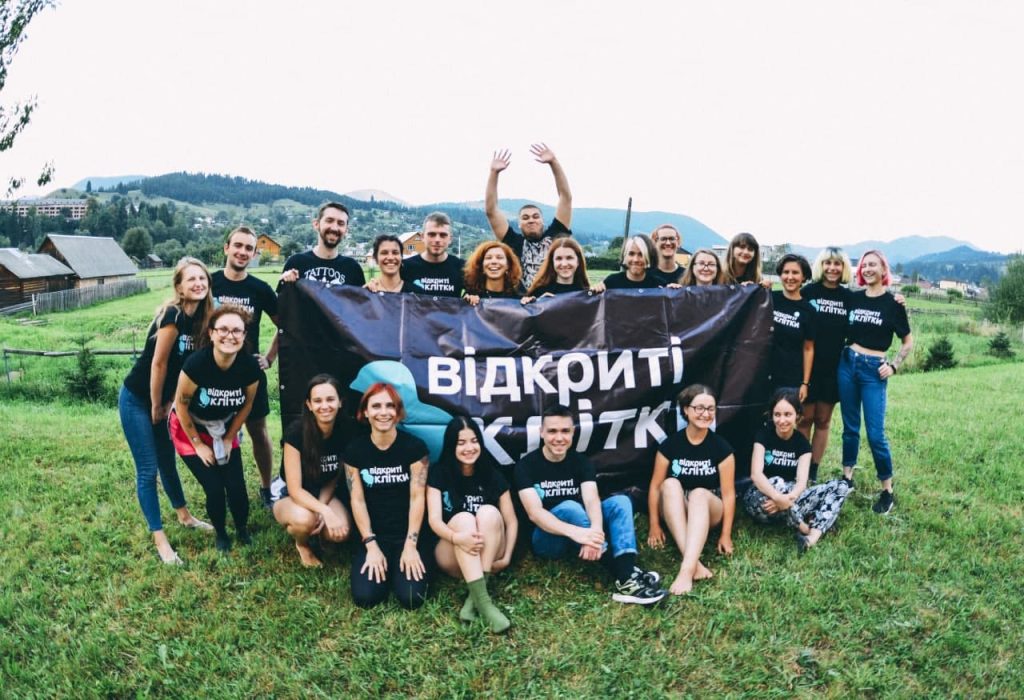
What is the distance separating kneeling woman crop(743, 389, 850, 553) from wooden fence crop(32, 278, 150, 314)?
45.8m

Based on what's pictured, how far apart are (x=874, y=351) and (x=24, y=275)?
50.3 m

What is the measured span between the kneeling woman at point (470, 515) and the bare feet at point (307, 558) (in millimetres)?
966

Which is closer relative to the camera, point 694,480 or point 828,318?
point 694,480

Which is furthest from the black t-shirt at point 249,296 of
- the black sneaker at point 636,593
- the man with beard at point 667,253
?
the man with beard at point 667,253

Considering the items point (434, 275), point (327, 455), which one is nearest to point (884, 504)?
point (434, 275)

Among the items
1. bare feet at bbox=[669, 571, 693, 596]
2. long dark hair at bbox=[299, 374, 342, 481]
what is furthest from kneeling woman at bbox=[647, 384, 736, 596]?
long dark hair at bbox=[299, 374, 342, 481]

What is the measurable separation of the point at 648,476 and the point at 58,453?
6.61m

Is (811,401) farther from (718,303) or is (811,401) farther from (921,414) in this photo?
(921,414)

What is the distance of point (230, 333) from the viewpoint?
4.49 meters

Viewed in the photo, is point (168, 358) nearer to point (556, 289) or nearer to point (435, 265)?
point (435, 265)

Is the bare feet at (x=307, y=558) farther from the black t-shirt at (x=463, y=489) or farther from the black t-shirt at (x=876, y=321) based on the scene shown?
the black t-shirt at (x=876, y=321)

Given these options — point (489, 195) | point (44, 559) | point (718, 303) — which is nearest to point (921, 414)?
point (718, 303)

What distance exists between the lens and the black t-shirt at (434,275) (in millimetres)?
5789

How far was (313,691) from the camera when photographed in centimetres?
348
